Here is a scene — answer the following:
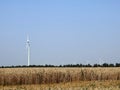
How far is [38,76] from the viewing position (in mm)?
48375

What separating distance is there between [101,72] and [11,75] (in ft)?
42.9

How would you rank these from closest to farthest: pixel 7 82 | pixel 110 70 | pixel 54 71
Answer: pixel 7 82 → pixel 54 71 → pixel 110 70

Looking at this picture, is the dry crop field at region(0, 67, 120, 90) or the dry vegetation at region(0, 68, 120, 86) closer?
the dry crop field at region(0, 67, 120, 90)

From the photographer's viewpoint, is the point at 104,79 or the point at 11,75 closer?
the point at 11,75

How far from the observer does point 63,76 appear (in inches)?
1977

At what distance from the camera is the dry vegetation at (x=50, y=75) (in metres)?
46.6

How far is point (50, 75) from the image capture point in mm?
49344

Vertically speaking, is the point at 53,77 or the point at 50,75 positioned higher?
the point at 50,75

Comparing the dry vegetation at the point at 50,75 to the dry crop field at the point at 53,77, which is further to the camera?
the dry vegetation at the point at 50,75

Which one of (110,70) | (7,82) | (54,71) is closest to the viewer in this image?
(7,82)

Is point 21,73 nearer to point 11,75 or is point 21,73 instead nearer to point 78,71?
point 11,75

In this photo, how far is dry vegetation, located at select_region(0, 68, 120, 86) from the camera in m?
46.6

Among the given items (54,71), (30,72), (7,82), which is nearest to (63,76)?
(54,71)

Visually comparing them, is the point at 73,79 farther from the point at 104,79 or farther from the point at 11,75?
the point at 11,75
